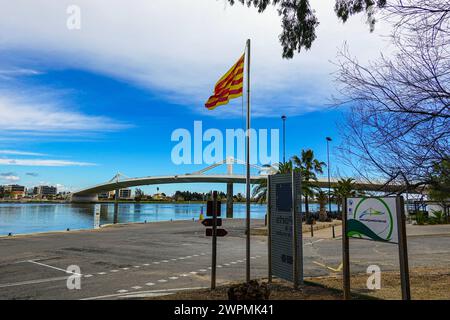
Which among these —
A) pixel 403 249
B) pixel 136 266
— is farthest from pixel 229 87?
pixel 136 266

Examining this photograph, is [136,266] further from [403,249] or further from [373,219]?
[403,249]

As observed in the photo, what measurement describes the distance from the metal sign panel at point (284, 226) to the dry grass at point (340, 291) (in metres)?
0.45

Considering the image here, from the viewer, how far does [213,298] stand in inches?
288

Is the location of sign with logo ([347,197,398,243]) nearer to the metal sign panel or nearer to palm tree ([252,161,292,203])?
the metal sign panel

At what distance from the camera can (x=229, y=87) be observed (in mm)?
10766

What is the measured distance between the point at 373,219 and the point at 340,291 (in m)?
2.17

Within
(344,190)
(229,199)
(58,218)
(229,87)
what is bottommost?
(58,218)

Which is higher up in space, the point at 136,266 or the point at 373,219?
the point at 373,219

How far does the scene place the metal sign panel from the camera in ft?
27.5

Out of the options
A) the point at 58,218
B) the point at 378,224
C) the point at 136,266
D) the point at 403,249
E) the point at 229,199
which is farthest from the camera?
the point at 229,199

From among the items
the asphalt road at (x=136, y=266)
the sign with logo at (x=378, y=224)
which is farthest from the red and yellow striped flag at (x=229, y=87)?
the asphalt road at (x=136, y=266)

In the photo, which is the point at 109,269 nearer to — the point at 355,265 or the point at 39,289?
the point at 39,289
